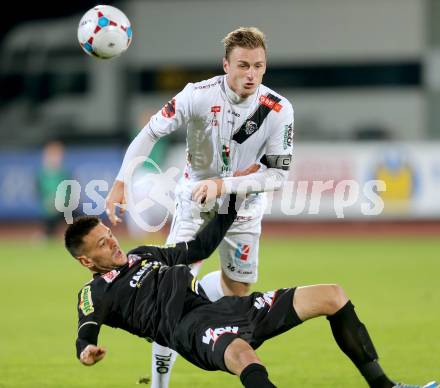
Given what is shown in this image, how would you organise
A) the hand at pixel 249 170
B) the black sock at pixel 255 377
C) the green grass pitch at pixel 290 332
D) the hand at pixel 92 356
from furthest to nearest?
the green grass pitch at pixel 290 332 < the hand at pixel 249 170 < the hand at pixel 92 356 < the black sock at pixel 255 377

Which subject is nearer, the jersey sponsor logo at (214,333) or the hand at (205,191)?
the jersey sponsor logo at (214,333)

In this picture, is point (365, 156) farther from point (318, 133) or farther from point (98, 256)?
point (98, 256)

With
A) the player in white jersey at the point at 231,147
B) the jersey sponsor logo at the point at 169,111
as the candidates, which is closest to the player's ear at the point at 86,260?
the player in white jersey at the point at 231,147

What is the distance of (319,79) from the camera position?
1001 inches

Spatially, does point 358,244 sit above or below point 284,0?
below

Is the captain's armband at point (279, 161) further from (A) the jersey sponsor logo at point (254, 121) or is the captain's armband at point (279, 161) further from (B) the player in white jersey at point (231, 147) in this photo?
(A) the jersey sponsor logo at point (254, 121)

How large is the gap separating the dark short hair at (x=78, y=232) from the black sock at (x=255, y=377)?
1.27 m

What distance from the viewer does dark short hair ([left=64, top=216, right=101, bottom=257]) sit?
5477 millimetres

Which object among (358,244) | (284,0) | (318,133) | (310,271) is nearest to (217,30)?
(284,0)

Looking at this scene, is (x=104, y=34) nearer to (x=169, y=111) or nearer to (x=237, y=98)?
(x=169, y=111)

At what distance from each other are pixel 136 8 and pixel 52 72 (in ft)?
9.66

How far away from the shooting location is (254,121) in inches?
260

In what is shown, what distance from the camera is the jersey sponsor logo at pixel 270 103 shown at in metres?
6.59

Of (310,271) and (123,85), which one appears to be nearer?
(310,271)
